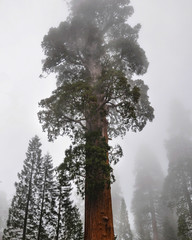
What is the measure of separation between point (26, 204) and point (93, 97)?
48.8ft

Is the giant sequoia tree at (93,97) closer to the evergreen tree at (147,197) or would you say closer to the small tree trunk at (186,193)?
the small tree trunk at (186,193)

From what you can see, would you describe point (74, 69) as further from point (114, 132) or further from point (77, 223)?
point (77, 223)

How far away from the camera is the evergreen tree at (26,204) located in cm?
1616

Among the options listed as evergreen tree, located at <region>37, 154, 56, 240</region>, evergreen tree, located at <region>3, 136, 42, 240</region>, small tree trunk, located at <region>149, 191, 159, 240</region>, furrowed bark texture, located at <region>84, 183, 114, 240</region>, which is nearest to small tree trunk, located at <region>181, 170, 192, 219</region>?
small tree trunk, located at <region>149, 191, 159, 240</region>

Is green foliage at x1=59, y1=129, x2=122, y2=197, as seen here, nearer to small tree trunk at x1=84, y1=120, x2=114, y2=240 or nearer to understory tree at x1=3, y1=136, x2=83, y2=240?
small tree trunk at x1=84, y1=120, x2=114, y2=240

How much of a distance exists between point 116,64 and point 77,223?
1263 centimetres

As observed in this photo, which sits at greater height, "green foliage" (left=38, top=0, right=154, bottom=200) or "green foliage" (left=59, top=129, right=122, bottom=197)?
"green foliage" (left=38, top=0, right=154, bottom=200)

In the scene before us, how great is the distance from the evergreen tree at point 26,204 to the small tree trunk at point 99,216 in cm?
1237

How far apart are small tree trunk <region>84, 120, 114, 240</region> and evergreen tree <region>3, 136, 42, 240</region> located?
12368mm

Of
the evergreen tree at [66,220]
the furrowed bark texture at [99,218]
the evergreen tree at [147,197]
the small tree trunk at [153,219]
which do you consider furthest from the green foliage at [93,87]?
the evergreen tree at [147,197]

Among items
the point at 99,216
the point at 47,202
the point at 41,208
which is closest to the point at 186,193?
the point at 47,202

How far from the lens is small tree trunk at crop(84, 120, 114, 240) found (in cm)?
552

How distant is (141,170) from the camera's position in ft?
129

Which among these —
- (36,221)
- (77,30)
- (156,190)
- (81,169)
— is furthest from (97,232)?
(156,190)
